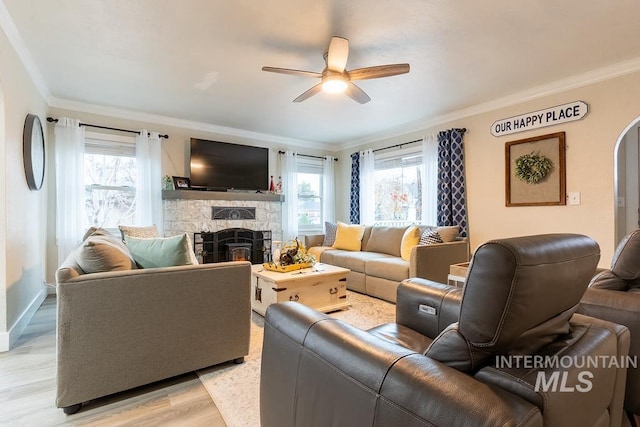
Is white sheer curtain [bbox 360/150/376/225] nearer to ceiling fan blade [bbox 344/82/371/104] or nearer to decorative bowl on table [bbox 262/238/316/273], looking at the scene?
decorative bowl on table [bbox 262/238/316/273]

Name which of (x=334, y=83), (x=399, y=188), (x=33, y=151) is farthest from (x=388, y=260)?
(x=33, y=151)

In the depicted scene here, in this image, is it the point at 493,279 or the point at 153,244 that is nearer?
the point at 493,279

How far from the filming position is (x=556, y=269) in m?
0.76

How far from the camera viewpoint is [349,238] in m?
4.72

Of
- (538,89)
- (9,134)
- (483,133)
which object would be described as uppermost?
(538,89)

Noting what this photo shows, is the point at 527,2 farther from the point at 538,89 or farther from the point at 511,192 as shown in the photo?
the point at 511,192

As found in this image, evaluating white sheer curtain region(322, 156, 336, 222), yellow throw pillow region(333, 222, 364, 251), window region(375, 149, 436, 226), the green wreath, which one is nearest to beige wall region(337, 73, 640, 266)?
the green wreath

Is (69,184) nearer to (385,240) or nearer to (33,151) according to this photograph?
(33,151)

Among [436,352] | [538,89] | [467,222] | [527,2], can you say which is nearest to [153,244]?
[436,352]

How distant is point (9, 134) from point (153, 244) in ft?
5.38

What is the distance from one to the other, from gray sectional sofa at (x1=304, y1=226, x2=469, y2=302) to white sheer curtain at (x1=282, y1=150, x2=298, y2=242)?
104 centimetres

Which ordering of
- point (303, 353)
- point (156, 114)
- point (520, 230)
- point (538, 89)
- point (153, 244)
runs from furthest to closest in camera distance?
1. point (156, 114)
2. point (520, 230)
3. point (538, 89)
4. point (153, 244)
5. point (303, 353)

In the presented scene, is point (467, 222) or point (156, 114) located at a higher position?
point (156, 114)

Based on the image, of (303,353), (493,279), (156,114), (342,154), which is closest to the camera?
(493,279)
